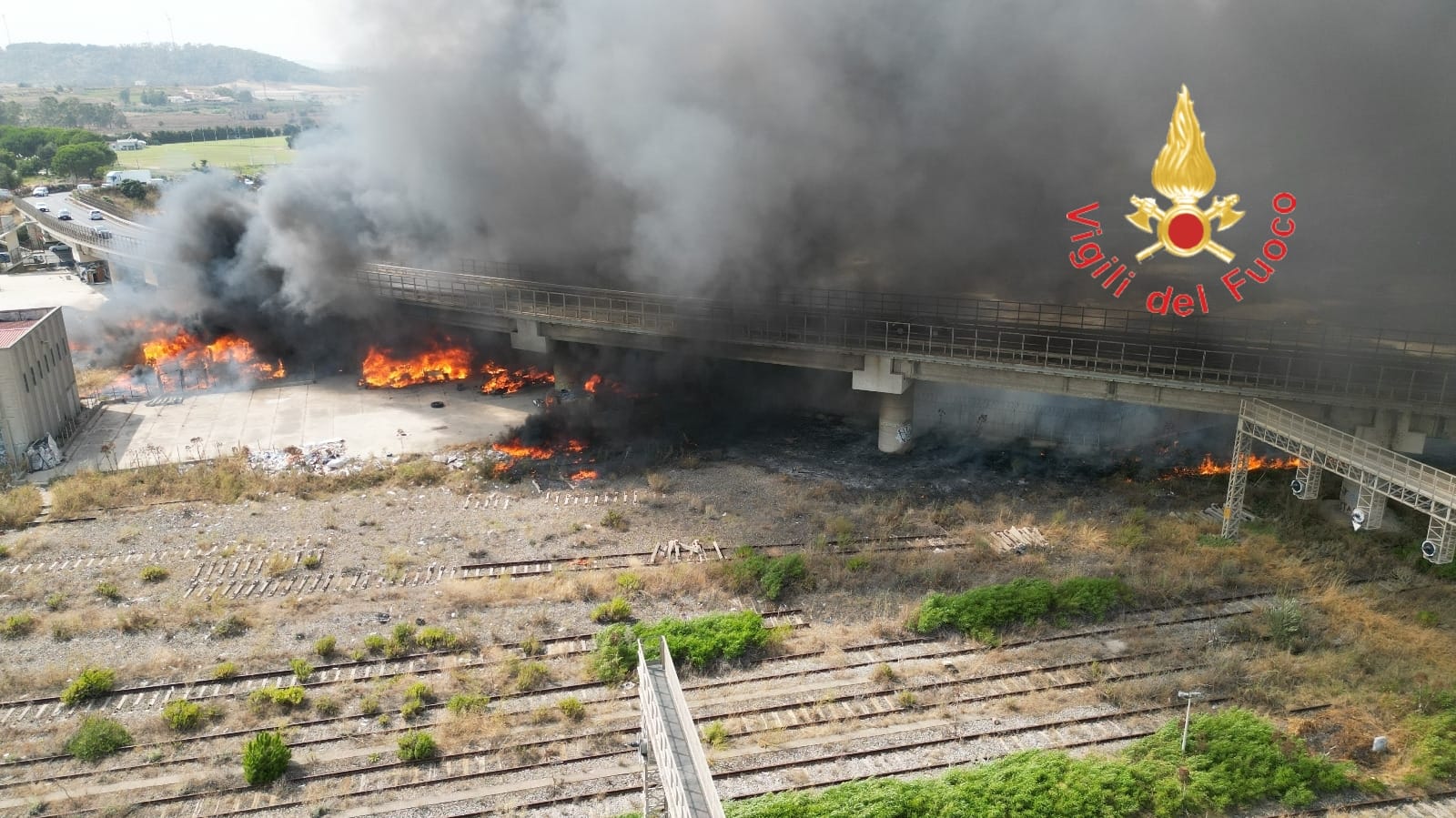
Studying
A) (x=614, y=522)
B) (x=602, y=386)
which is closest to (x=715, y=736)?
(x=614, y=522)

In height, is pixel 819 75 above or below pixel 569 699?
above

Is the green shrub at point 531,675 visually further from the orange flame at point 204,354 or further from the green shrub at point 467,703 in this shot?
the orange flame at point 204,354

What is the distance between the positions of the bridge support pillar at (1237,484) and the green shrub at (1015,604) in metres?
4.15

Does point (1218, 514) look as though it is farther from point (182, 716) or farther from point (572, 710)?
point (182, 716)

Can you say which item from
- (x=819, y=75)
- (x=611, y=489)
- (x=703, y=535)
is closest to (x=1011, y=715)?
(x=703, y=535)

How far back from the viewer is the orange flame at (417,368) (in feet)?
108

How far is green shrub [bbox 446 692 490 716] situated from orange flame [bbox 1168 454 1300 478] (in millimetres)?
17672

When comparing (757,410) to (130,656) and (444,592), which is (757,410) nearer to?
(444,592)

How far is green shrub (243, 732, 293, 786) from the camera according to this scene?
42.2ft

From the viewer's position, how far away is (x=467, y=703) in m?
14.6

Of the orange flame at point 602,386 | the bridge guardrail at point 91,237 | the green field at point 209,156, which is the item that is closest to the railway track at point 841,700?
the orange flame at point 602,386

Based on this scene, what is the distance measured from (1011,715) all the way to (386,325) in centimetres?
2644

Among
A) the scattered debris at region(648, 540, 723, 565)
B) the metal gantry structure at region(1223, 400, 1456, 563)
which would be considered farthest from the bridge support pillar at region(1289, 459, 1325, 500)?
the scattered debris at region(648, 540, 723, 565)

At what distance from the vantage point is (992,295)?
30000 millimetres
